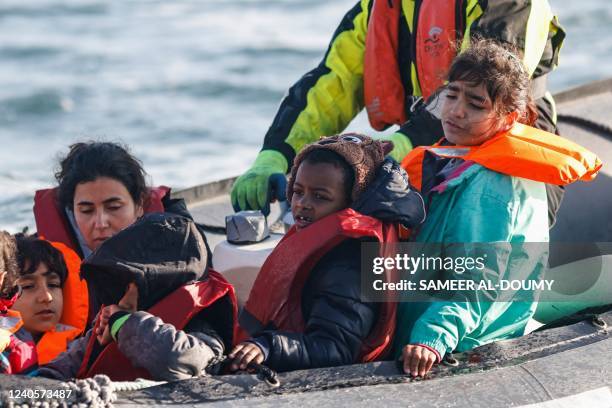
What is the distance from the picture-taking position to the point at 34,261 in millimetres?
2725

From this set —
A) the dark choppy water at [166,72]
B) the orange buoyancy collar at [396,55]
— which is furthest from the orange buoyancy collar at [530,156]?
the dark choppy water at [166,72]

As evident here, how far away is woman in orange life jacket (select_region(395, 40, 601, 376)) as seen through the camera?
243cm

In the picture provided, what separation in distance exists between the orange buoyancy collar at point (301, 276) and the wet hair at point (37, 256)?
1.64ft

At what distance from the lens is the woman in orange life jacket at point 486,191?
7.96 feet

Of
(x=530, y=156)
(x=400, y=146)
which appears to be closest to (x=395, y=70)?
(x=400, y=146)

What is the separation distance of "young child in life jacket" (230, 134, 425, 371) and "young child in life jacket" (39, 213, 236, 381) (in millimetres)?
78

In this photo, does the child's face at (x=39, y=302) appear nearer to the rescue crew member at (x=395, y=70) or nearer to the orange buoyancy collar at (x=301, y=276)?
the orange buoyancy collar at (x=301, y=276)

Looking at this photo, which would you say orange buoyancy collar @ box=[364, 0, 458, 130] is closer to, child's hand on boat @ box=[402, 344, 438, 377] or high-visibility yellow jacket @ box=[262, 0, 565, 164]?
high-visibility yellow jacket @ box=[262, 0, 565, 164]

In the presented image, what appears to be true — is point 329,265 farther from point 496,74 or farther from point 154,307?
point 496,74

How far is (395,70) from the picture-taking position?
3.30m

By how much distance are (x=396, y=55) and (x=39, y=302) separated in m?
1.15

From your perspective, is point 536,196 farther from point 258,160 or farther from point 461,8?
point 258,160

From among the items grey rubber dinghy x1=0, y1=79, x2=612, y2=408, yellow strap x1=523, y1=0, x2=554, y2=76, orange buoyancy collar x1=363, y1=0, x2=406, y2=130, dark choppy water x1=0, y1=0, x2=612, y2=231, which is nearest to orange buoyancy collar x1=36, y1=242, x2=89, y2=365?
grey rubber dinghy x1=0, y1=79, x2=612, y2=408

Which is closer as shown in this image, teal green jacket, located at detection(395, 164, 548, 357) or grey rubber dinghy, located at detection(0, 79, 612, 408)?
grey rubber dinghy, located at detection(0, 79, 612, 408)
